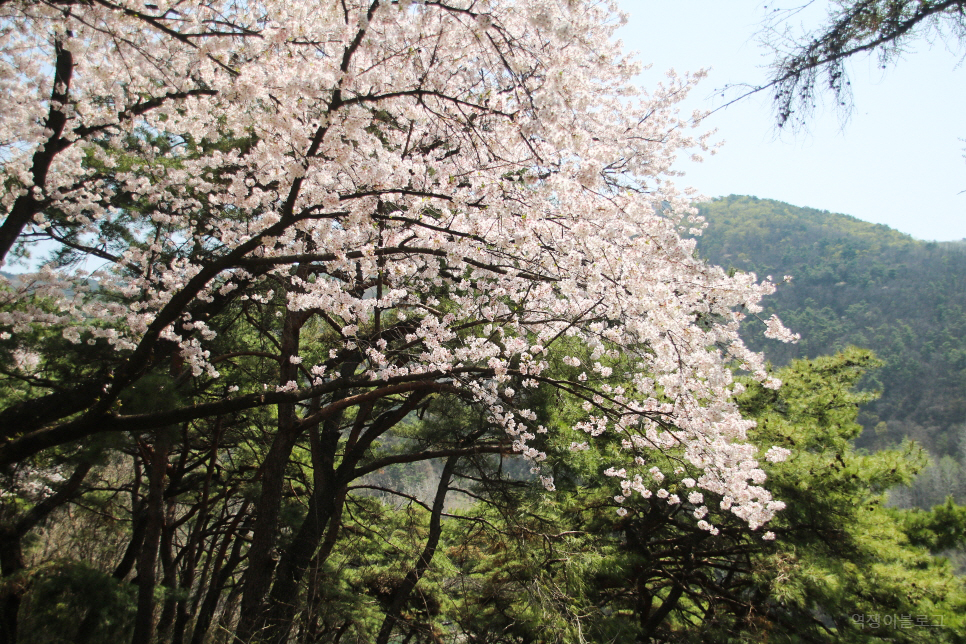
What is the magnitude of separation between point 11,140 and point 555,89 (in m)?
5.22

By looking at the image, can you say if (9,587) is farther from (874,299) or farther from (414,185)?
(874,299)

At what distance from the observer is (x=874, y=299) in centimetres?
5812

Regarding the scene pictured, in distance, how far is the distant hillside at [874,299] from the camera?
4459 cm

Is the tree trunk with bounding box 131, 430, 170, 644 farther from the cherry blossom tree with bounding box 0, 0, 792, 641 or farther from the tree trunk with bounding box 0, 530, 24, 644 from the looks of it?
the tree trunk with bounding box 0, 530, 24, 644

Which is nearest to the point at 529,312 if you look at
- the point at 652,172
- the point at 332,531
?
the point at 652,172

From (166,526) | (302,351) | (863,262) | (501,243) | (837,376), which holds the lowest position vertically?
(166,526)

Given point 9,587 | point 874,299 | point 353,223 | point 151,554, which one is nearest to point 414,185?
point 353,223

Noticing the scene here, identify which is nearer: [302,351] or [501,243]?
[501,243]

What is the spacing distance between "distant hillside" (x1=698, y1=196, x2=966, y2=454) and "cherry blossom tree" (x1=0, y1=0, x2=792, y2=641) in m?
37.0

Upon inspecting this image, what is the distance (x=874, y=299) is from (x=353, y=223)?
69956 mm

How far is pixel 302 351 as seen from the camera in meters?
7.46

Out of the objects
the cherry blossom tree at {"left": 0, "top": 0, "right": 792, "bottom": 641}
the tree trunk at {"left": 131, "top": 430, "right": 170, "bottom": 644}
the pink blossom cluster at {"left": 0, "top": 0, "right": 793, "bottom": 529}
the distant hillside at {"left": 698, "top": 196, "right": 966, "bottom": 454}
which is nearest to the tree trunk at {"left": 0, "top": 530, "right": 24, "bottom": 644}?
the cherry blossom tree at {"left": 0, "top": 0, "right": 792, "bottom": 641}

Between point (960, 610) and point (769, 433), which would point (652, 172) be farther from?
point (960, 610)

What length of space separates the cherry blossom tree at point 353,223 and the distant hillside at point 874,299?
36982mm
